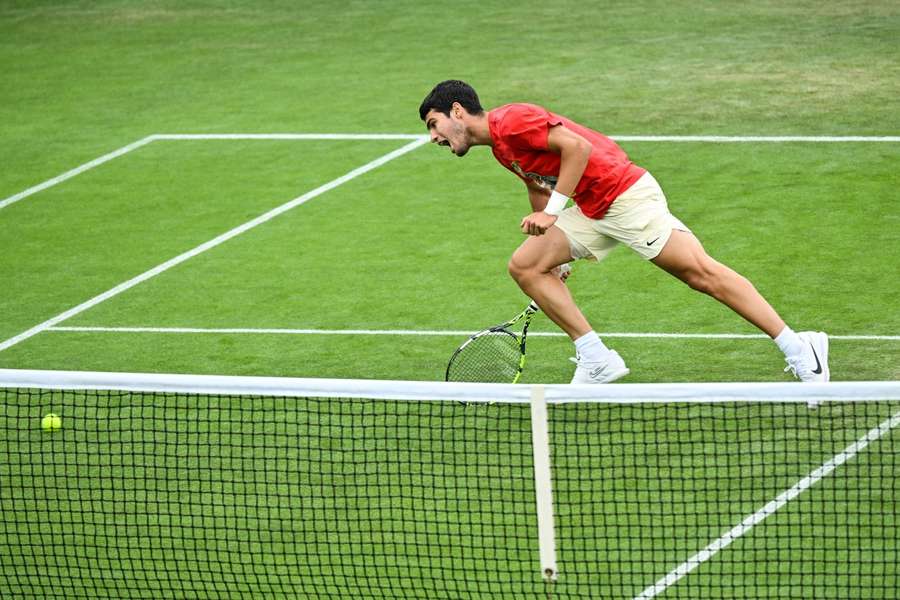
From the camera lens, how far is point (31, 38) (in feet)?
68.8

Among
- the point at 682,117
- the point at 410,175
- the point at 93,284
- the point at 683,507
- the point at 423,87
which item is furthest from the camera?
the point at 423,87

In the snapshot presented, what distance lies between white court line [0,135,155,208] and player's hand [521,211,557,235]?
281 inches

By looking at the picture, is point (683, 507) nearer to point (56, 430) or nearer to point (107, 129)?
point (56, 430)

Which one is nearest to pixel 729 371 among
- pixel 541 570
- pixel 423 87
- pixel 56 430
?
pixel 541 570

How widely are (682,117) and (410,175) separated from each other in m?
3.04

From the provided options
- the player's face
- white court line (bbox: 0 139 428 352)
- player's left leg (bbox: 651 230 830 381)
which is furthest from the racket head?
white court line (bbox: 0 139 428 352)

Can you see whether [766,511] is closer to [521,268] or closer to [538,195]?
[521,268]

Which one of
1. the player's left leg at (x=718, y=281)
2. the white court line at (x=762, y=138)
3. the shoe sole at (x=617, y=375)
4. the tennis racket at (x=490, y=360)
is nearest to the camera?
the player's left leg at (x=718, y=281)

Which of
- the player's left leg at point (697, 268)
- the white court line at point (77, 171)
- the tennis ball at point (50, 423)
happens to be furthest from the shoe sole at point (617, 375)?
the white court line at point (77, 171)

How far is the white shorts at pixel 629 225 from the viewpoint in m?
8.27

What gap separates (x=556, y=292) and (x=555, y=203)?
65 centimetres

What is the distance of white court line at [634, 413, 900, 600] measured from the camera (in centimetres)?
655

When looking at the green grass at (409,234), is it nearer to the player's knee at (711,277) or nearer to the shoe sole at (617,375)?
the shoe sole at (617,375)

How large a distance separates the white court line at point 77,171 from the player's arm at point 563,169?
719cm
